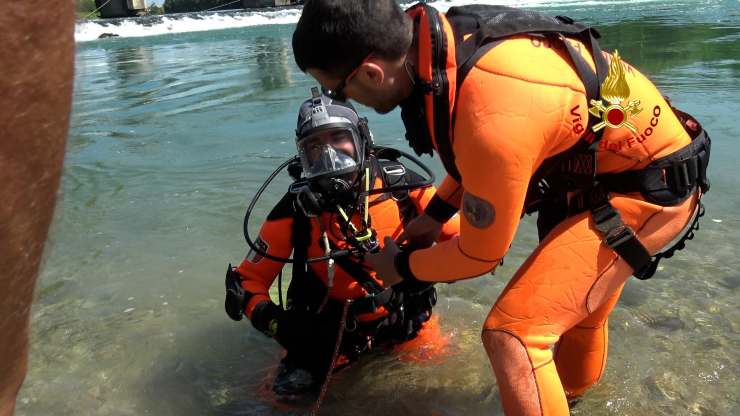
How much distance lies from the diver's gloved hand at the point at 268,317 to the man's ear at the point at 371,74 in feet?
5.15

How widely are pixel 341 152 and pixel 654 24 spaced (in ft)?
75.8

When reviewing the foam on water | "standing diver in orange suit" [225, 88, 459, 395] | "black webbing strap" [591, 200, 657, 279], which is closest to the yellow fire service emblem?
"black webbing strap" [591, 200, 657, 279]

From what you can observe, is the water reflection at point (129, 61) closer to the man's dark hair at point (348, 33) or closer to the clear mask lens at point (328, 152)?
the clear mask lens at point (328, 152)

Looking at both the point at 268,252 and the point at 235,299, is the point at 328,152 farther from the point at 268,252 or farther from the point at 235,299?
the point at 235,299

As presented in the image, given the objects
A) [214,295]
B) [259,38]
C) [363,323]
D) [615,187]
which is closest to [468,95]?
[615,187]

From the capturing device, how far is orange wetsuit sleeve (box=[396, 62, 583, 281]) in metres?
1.74

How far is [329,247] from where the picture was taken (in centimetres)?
308

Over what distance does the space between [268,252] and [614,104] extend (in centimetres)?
184

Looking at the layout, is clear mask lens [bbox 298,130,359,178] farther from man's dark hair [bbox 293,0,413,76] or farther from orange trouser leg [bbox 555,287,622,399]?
orange trouser leg [bbox 555,287,622,399]

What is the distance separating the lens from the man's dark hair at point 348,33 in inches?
69.8

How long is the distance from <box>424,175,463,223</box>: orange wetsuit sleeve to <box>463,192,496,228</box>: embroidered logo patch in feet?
2.37

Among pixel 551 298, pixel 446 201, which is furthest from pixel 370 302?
pixel 551 298

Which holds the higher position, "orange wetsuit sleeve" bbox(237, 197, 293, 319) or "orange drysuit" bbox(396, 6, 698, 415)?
"orange drysuit" bbox(396, 6, 698, 415)

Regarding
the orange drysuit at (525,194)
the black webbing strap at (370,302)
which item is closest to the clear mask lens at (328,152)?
the black webbing strap at (370,302)
